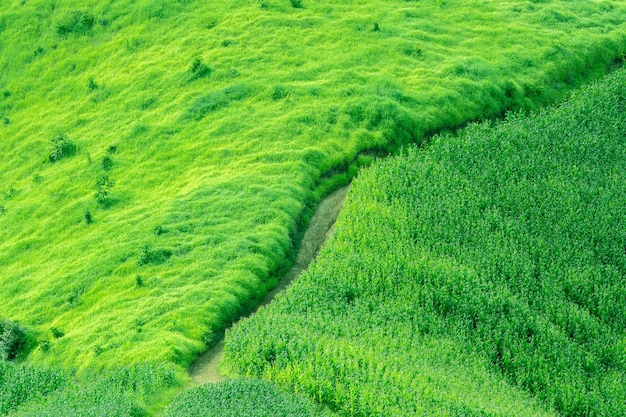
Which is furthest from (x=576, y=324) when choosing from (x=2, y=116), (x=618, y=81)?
(x=2, y=116)

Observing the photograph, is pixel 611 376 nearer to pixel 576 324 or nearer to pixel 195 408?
pixel 576 324

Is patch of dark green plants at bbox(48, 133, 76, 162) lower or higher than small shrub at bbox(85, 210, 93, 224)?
higher

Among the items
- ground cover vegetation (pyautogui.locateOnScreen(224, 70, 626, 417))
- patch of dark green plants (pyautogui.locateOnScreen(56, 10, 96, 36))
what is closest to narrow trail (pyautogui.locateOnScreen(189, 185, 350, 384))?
ground cover vegetation (pyautogui.locateOnScreen(224, 70, 626, 417))

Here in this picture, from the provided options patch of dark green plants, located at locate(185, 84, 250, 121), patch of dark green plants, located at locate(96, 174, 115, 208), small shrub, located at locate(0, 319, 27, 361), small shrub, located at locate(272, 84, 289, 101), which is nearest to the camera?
small shrub, located at locate(0, 319, 27, 361)

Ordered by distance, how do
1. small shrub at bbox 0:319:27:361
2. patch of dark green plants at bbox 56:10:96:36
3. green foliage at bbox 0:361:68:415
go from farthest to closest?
patch of dark green plants at bbox 56:10:96:36
small shrub at bbox 0:319:27:361
green foliage at bbox 0:361:68:415

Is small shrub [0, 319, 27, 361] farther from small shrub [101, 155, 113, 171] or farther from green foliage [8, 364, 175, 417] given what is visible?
small shrub [101, 155, 113, 171]
